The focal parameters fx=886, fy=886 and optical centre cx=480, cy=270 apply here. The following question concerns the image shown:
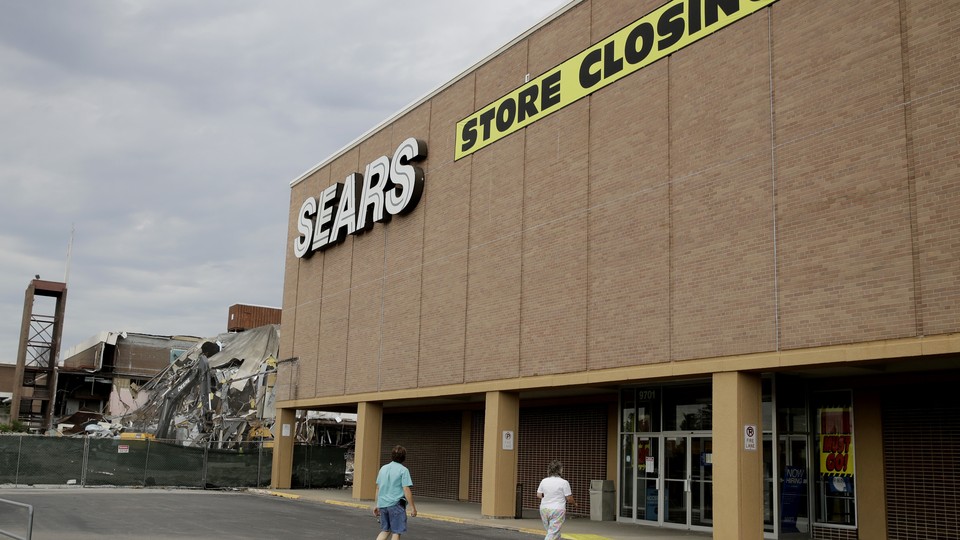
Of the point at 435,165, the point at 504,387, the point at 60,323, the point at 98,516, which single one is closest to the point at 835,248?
the point at 504,387

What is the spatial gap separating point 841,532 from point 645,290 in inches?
241

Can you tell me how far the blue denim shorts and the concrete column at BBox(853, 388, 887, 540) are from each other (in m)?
10.1

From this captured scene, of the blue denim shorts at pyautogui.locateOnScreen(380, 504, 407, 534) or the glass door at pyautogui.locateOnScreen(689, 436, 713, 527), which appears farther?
the glass door at pyautogui.locateOnScreen(689, 436, 713, 527)

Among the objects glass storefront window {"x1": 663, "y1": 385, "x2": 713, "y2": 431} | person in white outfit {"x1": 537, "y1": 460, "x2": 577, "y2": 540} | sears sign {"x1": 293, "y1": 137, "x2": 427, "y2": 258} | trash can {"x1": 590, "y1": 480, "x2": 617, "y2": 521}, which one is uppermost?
sears sign {"x1": 293, "y1": 137, "x2": 427, "y2": 258}

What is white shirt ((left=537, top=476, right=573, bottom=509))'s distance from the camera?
12.7 meters

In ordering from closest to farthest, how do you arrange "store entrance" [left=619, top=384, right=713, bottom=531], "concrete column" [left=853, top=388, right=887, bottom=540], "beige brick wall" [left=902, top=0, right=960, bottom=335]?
"beige brick wall" [left=902, top=0, right=960, bottom=335] → "concrete column" [left=853, top=388, right=887, bottom=540] → "store entrance" [left=619, top=384, right=713, bottom=531]

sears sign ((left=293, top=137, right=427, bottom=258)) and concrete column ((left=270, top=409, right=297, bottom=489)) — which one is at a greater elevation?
sears sign ((left=293, top=137, right=427, bottom=258))

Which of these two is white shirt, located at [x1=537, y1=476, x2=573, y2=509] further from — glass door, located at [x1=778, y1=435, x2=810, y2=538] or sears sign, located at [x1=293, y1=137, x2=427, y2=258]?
sears sign, located at [x1=293, y1=137, x2=427, y2=258]

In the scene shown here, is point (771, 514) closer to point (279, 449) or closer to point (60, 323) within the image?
point (279, 449)

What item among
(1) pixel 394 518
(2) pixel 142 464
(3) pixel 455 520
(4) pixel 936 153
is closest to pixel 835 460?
(4) pixel 936 153

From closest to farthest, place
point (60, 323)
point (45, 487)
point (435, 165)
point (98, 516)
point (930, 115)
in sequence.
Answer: point (930, 115), point (98, 516), point (435, 165), point (45, 487), point (60, 323)

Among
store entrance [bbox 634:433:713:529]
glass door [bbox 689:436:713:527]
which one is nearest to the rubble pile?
store entrance [bbox 634:433:713:529]

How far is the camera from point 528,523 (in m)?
21.7

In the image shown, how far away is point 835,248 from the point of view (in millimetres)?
14836
